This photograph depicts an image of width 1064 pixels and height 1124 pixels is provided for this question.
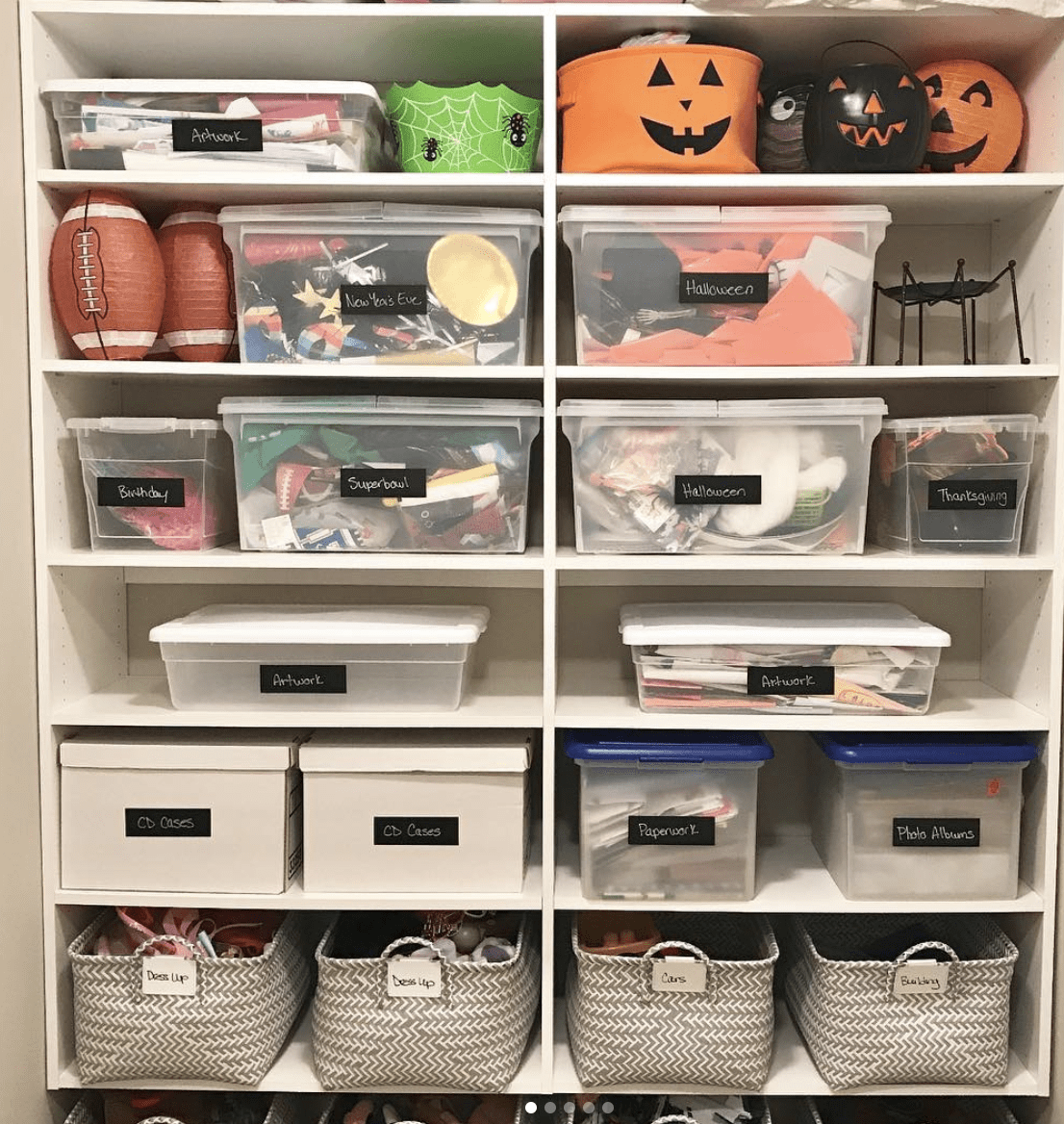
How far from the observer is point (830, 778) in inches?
74.9

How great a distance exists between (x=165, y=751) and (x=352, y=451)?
0.58 metres

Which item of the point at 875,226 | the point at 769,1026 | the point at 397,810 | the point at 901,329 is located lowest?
the point at 769,1026

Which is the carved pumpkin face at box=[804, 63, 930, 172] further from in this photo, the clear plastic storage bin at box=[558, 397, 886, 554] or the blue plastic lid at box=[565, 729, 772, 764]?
the blue plastic lid at box=[565, 729, 772, 764]

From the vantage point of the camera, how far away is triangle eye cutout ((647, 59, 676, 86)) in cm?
168

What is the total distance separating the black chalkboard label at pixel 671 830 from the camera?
177 centimetres

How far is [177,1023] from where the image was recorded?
5.73 ft

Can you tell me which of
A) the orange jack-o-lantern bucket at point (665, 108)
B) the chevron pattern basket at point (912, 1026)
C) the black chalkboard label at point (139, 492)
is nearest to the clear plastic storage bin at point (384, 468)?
the black chalkboard label at point (139, 492)

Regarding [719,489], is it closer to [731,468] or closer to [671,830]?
[731,468]

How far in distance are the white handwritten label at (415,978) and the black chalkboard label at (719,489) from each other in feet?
2.81

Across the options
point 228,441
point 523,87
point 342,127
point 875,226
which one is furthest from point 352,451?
point 875,226

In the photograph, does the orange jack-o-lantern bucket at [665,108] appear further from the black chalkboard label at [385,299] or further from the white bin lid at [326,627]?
the white bin lid at [326,627]

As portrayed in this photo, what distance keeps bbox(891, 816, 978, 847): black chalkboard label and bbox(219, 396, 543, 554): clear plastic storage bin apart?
2.61 feet

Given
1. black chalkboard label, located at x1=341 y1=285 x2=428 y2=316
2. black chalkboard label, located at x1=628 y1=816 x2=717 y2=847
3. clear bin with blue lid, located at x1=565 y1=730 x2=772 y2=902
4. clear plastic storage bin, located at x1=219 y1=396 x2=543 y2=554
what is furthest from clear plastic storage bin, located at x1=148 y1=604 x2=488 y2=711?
black chalkboard label, located at x1=341 y1=285 x2=428 y2=316

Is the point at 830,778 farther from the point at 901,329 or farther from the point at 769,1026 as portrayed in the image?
the point at 901,329
